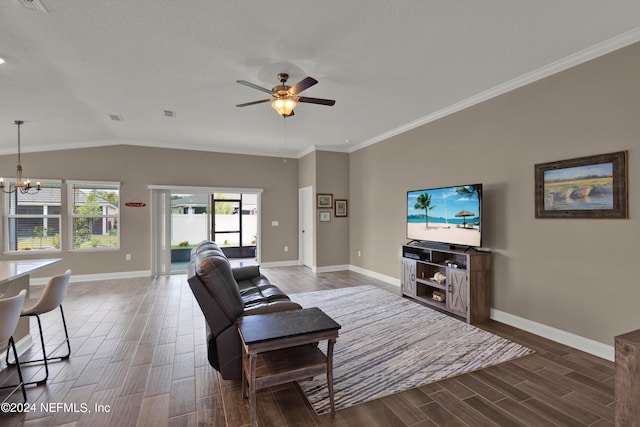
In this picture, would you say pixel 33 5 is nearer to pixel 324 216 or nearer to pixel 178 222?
pixel 178 222

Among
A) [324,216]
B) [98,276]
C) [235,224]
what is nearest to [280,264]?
[324,216]

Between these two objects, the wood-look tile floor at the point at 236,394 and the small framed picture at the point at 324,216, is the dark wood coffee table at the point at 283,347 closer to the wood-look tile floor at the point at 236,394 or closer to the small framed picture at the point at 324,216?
the wood-look tile floor at the point at 236,394

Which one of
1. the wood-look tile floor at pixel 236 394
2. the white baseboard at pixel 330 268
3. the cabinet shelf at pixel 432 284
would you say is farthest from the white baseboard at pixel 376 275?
the wood-look tile floor at pixel 236 394

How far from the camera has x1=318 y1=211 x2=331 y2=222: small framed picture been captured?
6.87 meters

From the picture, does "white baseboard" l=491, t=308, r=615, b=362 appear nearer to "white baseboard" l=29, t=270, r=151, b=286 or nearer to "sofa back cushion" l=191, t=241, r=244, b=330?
"sofa back cushion" l=191, t=241, r=244, b=330

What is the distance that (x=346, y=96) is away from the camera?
393 centimetres

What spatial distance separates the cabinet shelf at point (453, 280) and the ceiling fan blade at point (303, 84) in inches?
107

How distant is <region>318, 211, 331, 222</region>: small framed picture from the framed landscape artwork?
430 cm

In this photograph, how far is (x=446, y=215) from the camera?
4.15m

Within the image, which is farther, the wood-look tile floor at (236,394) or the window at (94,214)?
the window at (94,214)

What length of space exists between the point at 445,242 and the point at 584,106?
2118mm

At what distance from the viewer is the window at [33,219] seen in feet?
18.4

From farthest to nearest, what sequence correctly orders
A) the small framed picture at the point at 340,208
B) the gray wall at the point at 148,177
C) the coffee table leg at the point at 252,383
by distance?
the small framed picture at the point at 340,208 < the gray wall at the point at 148,177 < the coffee table leg at the point at 252,383

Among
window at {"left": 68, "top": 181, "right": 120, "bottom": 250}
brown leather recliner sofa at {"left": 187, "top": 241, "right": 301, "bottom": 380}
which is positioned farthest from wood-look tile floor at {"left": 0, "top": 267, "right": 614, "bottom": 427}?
window at {"left": 68, "top": 181, "right": 120, "bottom": 250}
